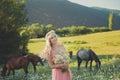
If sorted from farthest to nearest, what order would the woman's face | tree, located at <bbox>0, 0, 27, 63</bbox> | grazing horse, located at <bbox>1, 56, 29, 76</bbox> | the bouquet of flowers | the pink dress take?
1. tree, located at <bbox>0, 0, 27, 63</bbox>
2. grazing horse, located at <bbox>1, 56, 29, 76</bbox>
3. the pink dress
4. the bouquet of flowers
5. the woman's face

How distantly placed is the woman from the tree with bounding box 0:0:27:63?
59.6 feet

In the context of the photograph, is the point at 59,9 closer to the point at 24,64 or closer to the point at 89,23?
the point at 89,23

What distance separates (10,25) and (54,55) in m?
18.6

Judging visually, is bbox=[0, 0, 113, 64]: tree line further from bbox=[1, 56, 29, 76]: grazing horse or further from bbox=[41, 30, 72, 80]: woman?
bbox=[41, 30, 72, 80]: woman

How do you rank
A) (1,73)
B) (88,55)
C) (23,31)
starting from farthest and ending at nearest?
(23,31) → (88,55) → (1,73)

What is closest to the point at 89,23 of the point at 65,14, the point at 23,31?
the point at 65,14

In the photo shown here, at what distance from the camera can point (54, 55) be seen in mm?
12727

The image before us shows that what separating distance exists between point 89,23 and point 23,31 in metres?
144

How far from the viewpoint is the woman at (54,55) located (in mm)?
12539

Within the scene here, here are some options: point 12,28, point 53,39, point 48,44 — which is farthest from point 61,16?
point 53,39

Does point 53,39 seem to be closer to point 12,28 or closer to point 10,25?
point 10,25

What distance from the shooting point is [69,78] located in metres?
12.8

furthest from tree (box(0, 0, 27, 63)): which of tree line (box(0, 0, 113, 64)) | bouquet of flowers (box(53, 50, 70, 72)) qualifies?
bouquet of flowers (box(53, 50, 70, 72))

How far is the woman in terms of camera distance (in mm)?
12539
